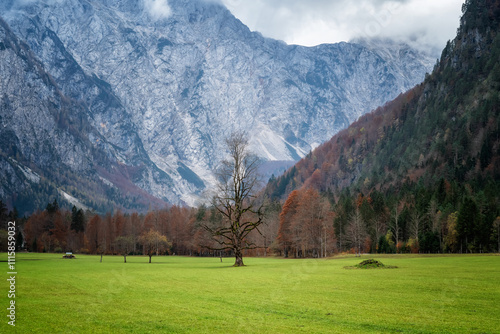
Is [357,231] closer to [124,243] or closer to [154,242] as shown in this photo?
[154,242]

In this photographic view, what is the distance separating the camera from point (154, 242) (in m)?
138

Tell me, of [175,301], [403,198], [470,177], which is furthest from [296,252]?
[175,301]

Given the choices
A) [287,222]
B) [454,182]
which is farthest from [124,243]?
[454,182]

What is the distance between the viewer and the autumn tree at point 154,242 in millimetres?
133125

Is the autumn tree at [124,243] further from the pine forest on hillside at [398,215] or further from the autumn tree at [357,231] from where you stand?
the autumn tree at [357,231]

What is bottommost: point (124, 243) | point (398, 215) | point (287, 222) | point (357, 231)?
point (124, 243)

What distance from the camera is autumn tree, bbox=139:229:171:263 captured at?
5241 inches

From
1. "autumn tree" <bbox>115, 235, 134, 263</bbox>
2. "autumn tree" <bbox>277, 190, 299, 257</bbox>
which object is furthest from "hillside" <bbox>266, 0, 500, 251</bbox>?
"autumn tree" <bbox>115, 235, 134, 263</bbox>

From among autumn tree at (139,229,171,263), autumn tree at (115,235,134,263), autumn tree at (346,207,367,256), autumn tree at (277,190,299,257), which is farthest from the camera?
autumn tree at (139,229,171,263)

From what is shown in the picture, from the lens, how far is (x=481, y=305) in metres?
19.1

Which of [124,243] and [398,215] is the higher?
[398,215]

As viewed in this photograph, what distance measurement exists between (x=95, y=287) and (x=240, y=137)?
3683cm

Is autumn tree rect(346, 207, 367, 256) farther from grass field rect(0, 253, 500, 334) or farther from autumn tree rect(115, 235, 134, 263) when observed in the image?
grass field rect(0, 253, 500, 334)

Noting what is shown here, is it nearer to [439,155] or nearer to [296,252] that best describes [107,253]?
[296,252]
